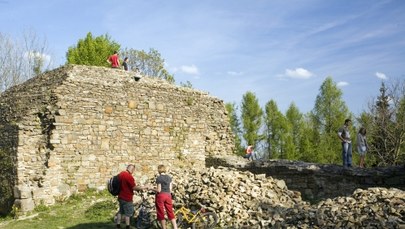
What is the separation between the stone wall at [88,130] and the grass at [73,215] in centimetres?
40

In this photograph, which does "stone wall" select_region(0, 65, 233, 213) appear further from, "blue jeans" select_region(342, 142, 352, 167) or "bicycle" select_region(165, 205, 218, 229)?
"blue jeans" select_region(342, 142, 352, 167)

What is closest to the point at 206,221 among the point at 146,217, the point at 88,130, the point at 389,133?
the point at 146,217

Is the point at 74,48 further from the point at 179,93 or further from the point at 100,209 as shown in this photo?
the point at 100,209

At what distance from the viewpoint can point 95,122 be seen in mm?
13383

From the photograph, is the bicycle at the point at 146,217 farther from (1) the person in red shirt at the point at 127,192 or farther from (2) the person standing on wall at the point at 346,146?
(2) the person standing on wall at the point at 346,146

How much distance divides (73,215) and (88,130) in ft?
10.2

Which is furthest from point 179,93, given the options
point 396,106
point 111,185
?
point 396,106

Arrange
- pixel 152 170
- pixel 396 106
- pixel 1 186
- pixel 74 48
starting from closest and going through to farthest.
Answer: pixel 1 186
pixel 152 170
pixel 396 106
pixel 74 48

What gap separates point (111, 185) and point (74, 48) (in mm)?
24071

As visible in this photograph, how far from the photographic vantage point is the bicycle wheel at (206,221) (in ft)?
29.0

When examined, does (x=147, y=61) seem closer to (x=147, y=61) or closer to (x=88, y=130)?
(x=147, y=61)

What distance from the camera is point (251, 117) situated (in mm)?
35188

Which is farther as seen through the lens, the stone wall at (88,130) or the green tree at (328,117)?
the green tree at (328,117)

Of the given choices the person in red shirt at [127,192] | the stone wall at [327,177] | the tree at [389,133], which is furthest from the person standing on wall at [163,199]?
the tree at [389,133]
